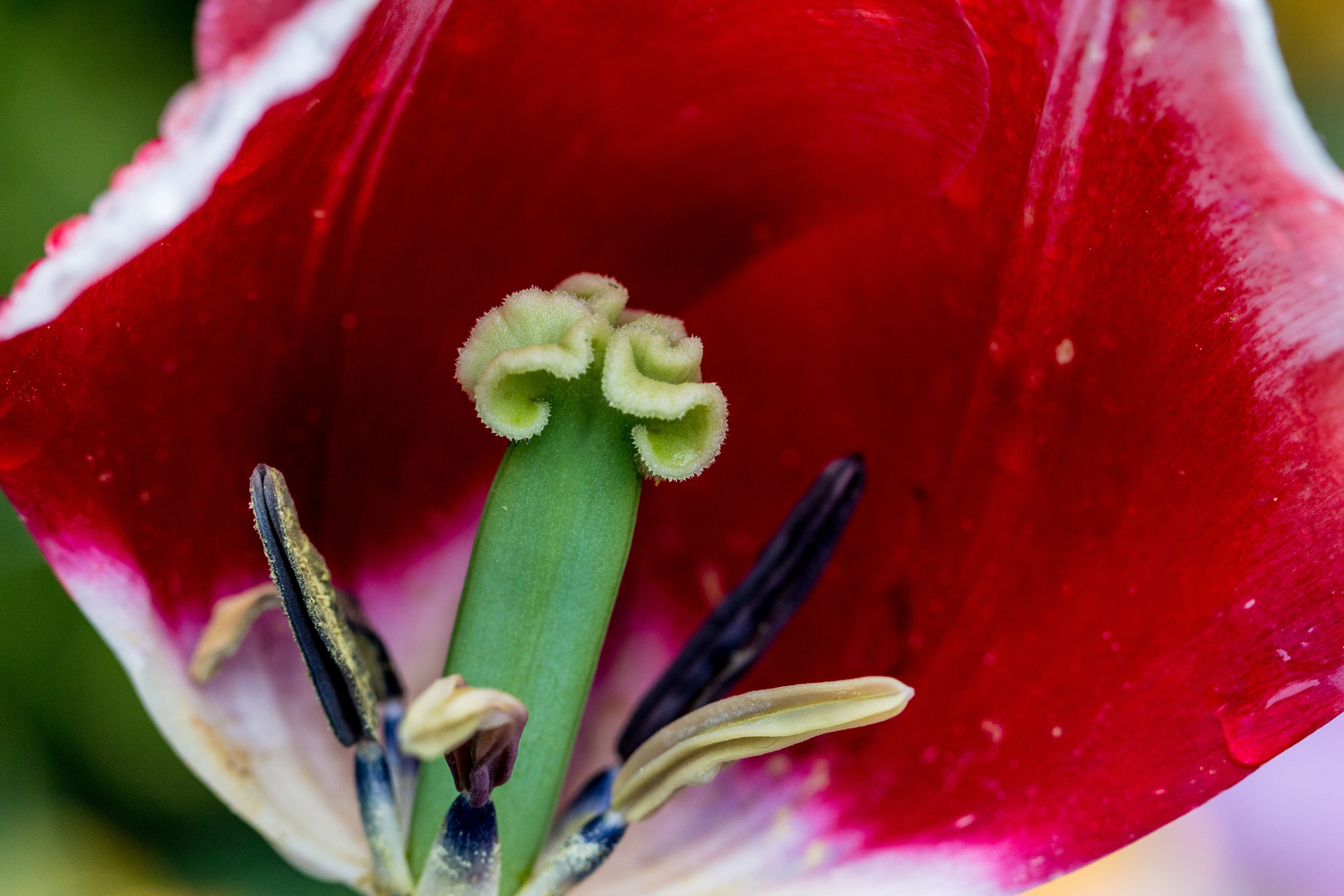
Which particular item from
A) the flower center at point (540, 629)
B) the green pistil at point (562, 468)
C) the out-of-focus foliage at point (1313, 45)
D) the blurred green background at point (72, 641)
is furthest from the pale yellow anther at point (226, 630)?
the out-of-focus foliage at point (1313, 45)

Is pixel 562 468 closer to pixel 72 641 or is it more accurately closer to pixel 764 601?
pixel 764 601

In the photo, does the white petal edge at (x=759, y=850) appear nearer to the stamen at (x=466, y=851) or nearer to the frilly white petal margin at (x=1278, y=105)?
the stamen at (x=466, y=851)

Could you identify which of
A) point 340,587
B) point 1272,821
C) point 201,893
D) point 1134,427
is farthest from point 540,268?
point 1272,821

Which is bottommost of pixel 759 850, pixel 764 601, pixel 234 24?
pixel 759 850

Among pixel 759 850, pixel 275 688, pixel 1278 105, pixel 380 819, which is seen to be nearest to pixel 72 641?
pixel 275 688

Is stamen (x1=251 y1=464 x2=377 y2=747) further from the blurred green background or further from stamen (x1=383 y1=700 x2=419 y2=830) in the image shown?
the blurred green background

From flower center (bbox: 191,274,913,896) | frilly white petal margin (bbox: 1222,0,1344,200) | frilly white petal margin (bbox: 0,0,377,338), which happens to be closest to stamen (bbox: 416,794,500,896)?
flower center (bbox: 191,274,913,896)

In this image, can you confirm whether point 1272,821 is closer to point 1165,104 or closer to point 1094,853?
point 1094,853
